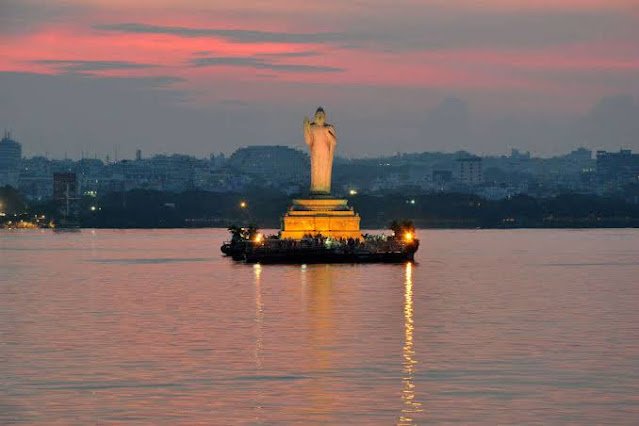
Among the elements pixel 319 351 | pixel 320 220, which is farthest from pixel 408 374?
pixel 320 220

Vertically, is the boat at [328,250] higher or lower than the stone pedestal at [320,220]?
lower

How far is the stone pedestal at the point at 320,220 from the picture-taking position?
7781 centimetres

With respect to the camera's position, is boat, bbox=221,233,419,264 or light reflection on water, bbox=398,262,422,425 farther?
boat, bbox=221,233,419,264

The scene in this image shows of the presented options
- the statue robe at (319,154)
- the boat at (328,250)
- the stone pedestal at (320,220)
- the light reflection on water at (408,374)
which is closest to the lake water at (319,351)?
the light reflection on water at (408,374)

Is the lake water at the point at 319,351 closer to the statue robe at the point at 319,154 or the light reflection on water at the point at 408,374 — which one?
the light reflection on water at the point at 408,374

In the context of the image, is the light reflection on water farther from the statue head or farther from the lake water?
the statue head

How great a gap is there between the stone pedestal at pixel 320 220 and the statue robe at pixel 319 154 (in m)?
0.73

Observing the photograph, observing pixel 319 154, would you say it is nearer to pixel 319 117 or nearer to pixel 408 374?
pixel 319 117

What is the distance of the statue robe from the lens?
78812 millimetres

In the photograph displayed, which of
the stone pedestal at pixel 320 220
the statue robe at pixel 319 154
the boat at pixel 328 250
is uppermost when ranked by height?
the statue robe at pixel 319 154

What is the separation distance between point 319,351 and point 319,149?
47221 mm

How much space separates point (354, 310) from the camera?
1710 inches

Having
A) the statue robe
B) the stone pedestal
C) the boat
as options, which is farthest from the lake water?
the statue robe

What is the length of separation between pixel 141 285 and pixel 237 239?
28.6 metres
